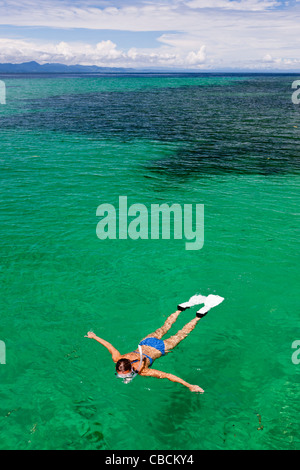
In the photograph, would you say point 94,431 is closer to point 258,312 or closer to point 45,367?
point 45,367

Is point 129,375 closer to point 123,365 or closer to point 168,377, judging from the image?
point 123,365

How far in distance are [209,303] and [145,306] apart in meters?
2.70

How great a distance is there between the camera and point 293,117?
60.7 meters

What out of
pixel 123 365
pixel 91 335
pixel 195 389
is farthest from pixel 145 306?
pixel 195 389

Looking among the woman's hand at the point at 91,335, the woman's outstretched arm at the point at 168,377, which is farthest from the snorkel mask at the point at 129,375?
the woman's hand at the point at 91,335

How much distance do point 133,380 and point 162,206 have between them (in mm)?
14341

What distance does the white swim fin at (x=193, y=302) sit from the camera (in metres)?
14.2

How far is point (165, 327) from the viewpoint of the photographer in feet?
43.3

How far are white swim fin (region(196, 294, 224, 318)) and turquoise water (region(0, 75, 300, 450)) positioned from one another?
0.30m

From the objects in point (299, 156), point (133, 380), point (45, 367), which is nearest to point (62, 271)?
point (45, 367)

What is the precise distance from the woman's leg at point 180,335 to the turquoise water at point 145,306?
0.85 feet

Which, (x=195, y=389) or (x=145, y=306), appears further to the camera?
(x=145, y=306)

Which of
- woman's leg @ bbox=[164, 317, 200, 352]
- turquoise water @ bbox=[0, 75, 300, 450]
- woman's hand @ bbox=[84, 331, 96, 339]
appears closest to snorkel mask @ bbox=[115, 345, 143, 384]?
turquoise water @ bbox=[0, 75, 300, 450]

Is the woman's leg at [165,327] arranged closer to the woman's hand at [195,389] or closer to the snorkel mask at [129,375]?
the snorkel mask at [129,375]
